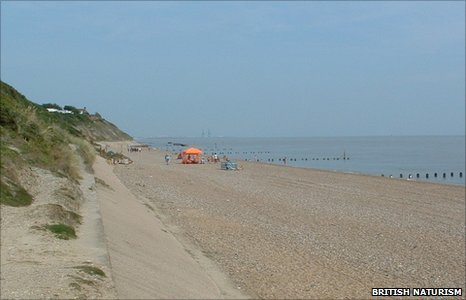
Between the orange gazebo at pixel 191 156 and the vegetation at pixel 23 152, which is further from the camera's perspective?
the orange gazebo at pixel 191 156

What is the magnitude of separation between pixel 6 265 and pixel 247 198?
17462mm

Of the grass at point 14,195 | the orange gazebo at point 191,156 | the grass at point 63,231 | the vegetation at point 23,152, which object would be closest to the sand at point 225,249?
the grass at point 63,231

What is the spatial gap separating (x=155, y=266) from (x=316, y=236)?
709 cm

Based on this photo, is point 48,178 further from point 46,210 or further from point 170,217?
point 46,210

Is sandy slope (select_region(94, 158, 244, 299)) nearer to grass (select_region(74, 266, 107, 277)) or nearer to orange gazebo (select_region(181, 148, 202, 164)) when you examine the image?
grass (select_region(74, 266, 107, 277))

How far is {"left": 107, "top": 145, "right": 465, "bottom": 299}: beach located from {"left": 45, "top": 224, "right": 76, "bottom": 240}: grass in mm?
2733

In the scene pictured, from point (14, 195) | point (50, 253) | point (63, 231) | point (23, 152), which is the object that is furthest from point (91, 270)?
point (23, 152)

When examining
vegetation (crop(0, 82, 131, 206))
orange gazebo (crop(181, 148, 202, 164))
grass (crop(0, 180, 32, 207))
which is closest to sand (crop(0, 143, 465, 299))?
grass (crop(0, 180, 32, 207))

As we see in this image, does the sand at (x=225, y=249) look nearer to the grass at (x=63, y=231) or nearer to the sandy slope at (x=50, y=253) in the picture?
the sandy slope at (x=50, y=253)

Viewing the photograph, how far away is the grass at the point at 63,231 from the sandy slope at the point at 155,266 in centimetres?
61

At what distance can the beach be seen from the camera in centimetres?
1040

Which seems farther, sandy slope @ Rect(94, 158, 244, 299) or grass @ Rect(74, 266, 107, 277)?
A: sandy slope @ Rect(94, 158, 244, 299)

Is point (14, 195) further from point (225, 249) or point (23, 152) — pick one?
point (23, 152)

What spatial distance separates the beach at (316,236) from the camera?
34.1 ft
